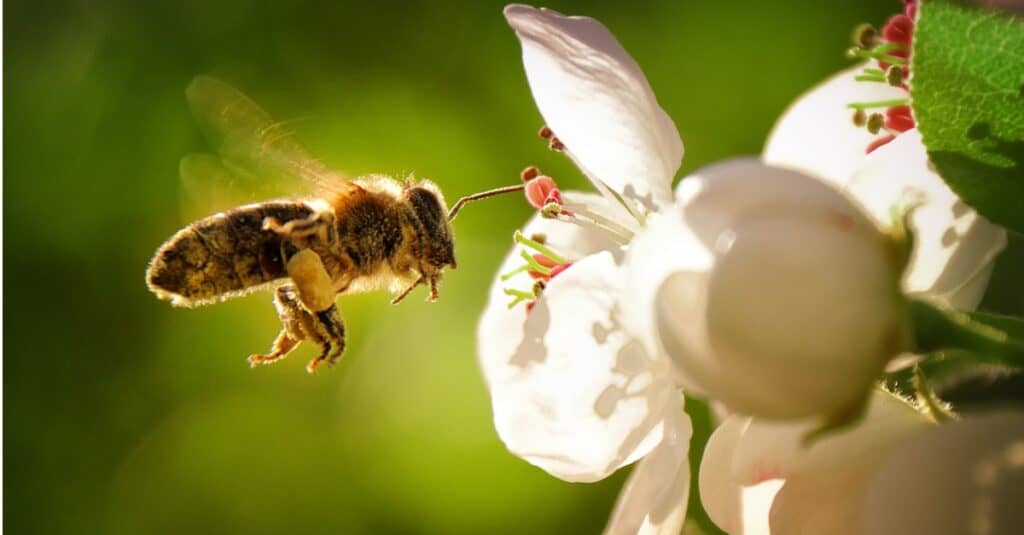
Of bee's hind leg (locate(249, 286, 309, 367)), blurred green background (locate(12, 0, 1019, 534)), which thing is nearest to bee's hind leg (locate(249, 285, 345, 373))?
bee's hind leg (locate(249, 286, 309, 367))

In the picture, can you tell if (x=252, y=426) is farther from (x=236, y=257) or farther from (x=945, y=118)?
(x=945, y=118)

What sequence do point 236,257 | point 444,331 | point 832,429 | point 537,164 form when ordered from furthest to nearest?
point 444,331
point 537,164
point 236,257
point 832,429

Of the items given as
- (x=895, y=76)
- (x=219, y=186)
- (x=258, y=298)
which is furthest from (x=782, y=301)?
(x=258, y=298)

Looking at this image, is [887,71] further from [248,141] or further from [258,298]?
[258,298]

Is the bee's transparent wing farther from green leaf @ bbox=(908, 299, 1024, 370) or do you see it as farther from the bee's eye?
green leaf @ bbox=(908, 299, 1024, 370)

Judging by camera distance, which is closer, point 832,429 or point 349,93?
point 832,429

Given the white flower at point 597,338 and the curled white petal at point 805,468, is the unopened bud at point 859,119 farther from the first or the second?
the curled white petal at point 805,468

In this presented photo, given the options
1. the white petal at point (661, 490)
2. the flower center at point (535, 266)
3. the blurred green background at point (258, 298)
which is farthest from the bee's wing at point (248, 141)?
the blurred green background at point (258, 298)

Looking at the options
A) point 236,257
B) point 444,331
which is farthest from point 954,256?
point 444,331
